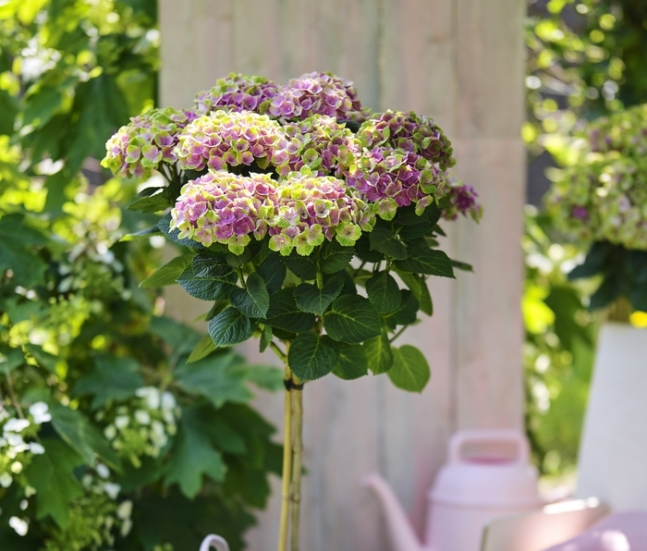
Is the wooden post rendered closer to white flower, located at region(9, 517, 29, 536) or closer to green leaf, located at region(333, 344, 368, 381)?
white flower, located at region(9, 517, 29, 536)

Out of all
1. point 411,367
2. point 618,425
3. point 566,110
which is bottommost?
point 618,425

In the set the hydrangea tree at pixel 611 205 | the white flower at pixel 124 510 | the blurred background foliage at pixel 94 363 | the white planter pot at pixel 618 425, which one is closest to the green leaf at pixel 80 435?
the blurred background foliage at pixel 94 363

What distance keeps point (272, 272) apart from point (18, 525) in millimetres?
740

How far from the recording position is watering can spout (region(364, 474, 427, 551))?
146 centimetres

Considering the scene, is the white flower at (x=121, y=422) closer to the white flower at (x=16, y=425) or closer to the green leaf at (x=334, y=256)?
the white flower at (x=16, y=425)

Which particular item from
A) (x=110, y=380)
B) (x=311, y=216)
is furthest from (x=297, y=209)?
(x=110, y=380)

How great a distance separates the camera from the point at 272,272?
883mm

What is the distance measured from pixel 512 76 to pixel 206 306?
2.51ft

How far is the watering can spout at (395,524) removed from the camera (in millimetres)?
1455

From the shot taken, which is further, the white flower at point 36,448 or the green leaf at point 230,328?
the white flower at point 36,448

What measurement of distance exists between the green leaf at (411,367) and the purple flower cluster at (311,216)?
0.88 ft

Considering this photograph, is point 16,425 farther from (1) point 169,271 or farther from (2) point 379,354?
(2) point 379,354

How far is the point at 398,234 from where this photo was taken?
91cm

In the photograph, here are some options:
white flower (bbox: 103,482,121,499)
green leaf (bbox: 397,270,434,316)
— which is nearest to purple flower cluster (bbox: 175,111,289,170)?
green leaf (bbox: 397,270,434,316)
